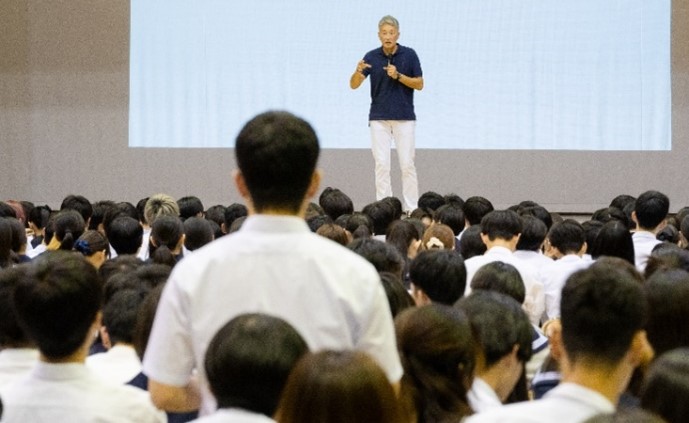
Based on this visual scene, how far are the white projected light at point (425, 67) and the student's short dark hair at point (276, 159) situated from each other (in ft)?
24.7

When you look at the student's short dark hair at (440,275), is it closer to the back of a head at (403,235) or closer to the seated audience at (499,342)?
the seated audience at (499,342)

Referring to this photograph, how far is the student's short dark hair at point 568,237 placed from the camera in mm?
4637

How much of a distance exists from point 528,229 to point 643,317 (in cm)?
289

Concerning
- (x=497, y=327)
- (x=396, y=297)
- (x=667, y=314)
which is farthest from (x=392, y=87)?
(x=667, y=314)

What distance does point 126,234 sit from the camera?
15.3ft

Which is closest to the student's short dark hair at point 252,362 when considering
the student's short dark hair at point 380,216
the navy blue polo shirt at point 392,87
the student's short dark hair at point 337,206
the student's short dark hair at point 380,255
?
the student's short dark hair at point 380,255

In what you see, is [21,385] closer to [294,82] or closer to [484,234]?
[484,234]

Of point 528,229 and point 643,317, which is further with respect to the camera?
point 528,229

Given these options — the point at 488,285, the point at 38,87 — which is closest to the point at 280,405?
the point at 488,285

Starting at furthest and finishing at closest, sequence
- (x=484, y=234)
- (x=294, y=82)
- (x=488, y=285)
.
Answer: (x=294, y=82), (x=484, y=234), (x=488, y=285)

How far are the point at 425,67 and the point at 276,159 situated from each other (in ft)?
25.4

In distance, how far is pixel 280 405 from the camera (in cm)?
167

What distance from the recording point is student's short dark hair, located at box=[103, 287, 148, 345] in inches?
110

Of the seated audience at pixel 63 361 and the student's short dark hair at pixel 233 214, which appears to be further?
the student's short dark hair at pixel 233 214
